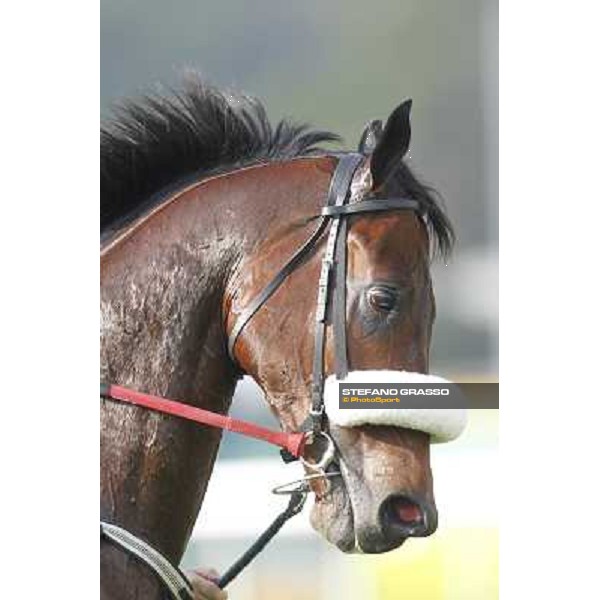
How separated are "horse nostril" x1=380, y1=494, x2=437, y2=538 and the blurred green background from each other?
451 millimetres

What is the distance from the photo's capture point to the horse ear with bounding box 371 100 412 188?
1.81m

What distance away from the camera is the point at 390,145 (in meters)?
1.83

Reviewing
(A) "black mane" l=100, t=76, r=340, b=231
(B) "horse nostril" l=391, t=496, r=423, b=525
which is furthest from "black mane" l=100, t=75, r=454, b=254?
(B) "horse nostril" l=391, t=496, r=423, b=525

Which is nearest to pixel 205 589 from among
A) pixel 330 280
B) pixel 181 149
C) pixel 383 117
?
pixel 330 280

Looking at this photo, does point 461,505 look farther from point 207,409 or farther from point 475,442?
point 207,409

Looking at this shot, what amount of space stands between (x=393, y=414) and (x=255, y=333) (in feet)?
0.87

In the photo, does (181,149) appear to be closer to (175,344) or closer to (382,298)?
(175,344)

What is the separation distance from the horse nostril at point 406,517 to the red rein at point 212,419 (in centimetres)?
17

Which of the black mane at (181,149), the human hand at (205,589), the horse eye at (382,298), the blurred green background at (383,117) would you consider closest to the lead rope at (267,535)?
the human hand at (205,589)

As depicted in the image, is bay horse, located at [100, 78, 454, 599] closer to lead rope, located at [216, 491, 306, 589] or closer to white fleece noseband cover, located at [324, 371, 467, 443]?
white fleece noseband cover, located at [324, 371, 467, 443]

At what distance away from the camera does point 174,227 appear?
73.9 inches
